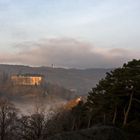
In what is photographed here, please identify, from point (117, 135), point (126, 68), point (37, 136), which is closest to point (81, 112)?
point (37, 136)

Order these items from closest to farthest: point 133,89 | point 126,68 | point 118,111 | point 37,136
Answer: point 133,89
point 126,68
point 118,111
point 37,136

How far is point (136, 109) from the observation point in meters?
41.0

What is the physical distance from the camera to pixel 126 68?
40750mm

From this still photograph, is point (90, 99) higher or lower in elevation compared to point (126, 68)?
lower

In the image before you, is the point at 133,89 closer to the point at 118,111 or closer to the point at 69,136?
the point at 118,111

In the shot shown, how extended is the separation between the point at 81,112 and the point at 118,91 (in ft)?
84.0

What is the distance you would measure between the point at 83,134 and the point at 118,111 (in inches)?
731

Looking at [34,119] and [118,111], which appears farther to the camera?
[34,119]

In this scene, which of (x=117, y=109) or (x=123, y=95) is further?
(x=117, y=109)

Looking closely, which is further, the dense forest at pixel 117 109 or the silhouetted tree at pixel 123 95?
the silhouetted tree at pixel 123 95

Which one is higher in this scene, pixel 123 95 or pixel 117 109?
pixel 123 95

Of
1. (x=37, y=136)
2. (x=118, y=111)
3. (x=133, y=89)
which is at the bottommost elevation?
(x=37, y=136)

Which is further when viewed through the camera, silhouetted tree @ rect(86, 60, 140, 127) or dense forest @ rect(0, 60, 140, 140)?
silhouetted tree @ rect(86, 60, 140, 127)

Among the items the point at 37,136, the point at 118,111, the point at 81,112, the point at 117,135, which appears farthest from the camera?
the point at 81,112
